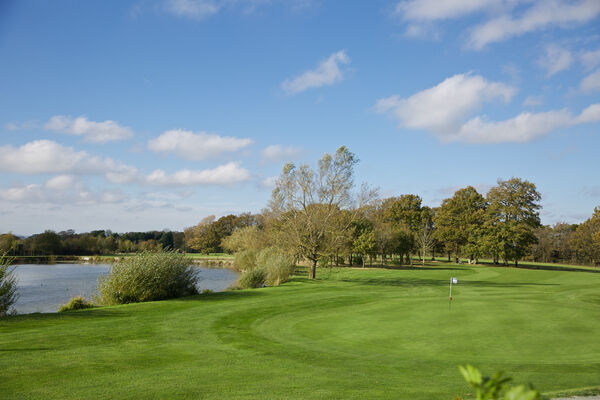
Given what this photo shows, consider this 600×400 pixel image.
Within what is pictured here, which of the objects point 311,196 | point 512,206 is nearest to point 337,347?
point 311,196

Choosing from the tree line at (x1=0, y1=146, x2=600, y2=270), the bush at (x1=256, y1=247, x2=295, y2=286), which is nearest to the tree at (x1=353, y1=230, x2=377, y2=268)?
the tree line at (x1=0, y1=146, x2=600, y2=270)

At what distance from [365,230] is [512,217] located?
85.5 ft

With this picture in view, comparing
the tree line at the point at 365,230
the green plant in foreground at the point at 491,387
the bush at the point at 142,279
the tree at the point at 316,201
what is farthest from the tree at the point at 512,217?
the green plant in foreground at the point at 491,387

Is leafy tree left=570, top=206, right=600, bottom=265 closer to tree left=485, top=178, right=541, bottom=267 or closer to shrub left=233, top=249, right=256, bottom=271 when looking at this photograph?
tree left=485, top=178, right=541, bottom=267

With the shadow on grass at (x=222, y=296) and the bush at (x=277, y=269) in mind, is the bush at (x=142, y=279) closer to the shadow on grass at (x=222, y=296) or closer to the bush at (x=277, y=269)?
the shadow on grass at (x=222, y=296)

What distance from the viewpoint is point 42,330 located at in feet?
38.8

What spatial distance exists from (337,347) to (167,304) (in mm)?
10136

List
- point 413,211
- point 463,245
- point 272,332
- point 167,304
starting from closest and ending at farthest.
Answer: point 272,332, point 167,304, point 463,245, point 413,211

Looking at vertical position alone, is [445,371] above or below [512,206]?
below

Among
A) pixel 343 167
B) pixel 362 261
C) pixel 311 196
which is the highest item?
pixel 343 167

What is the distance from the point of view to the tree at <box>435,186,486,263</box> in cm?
6850

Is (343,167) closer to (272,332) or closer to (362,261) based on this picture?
(272,332)

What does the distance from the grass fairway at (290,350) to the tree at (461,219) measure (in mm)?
53366

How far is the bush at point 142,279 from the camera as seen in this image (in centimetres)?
1919
